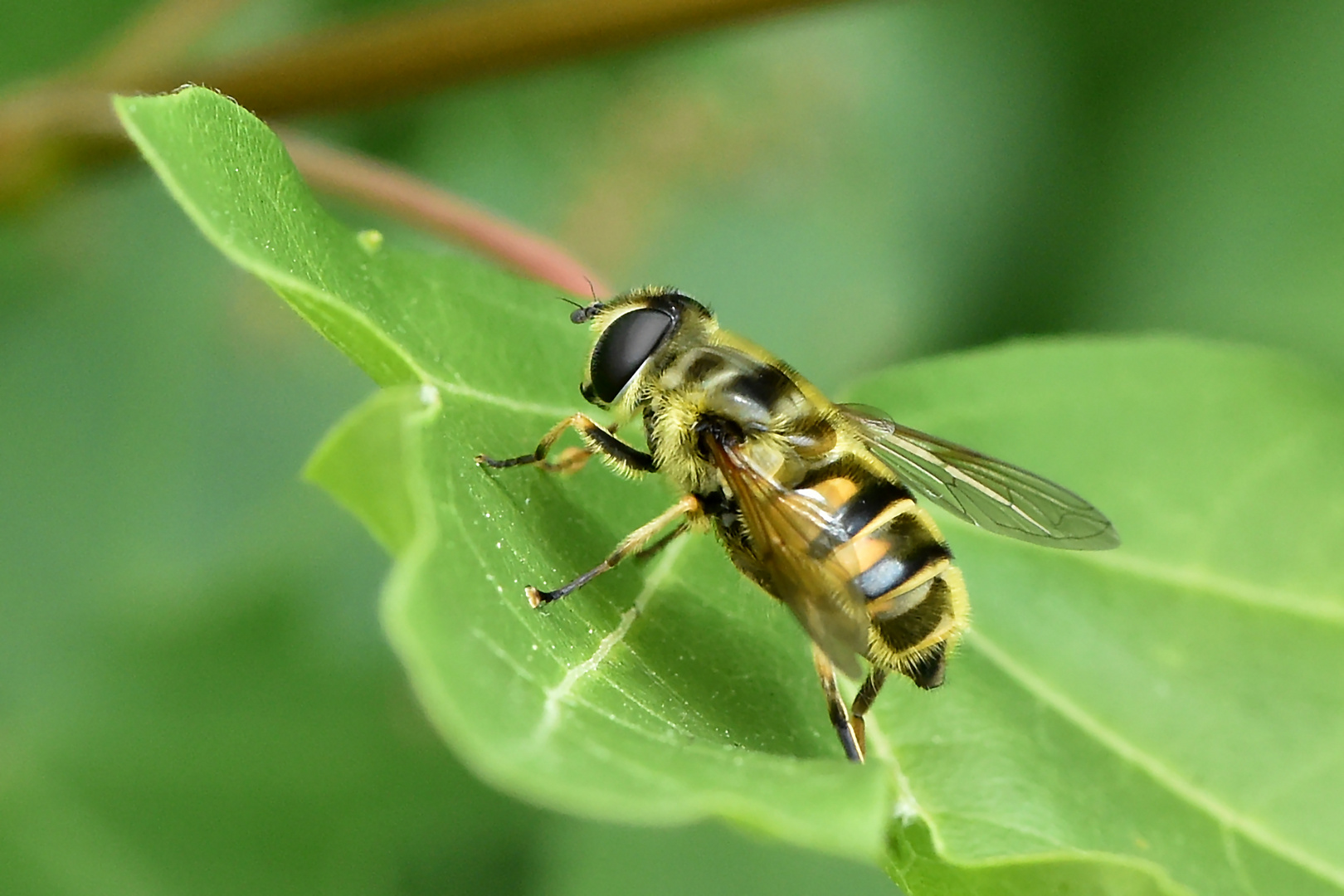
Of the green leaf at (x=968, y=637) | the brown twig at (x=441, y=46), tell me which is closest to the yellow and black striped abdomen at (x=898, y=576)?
the green leaf at (x=968, y=637)

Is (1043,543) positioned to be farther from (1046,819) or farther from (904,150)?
(904,150)

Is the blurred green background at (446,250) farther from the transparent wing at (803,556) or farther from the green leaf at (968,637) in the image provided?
the transparent wing at (803,556)

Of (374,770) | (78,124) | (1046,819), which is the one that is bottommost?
(374,770)

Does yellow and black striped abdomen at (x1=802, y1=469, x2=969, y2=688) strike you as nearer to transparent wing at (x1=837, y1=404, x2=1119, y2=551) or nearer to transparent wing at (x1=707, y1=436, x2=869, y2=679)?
transparent wing at (x1=707, y1=436, x2=869, y2=679)

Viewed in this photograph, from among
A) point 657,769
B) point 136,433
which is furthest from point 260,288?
point 657,769

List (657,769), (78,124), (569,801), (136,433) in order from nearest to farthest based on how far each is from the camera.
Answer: (569,801) < (657,769) < (78,124) < (136,433)

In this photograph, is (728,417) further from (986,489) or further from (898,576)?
(986,489)

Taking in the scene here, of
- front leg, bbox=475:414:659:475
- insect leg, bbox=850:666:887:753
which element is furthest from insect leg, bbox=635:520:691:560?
insect leg, bbox=850:666:887:753
